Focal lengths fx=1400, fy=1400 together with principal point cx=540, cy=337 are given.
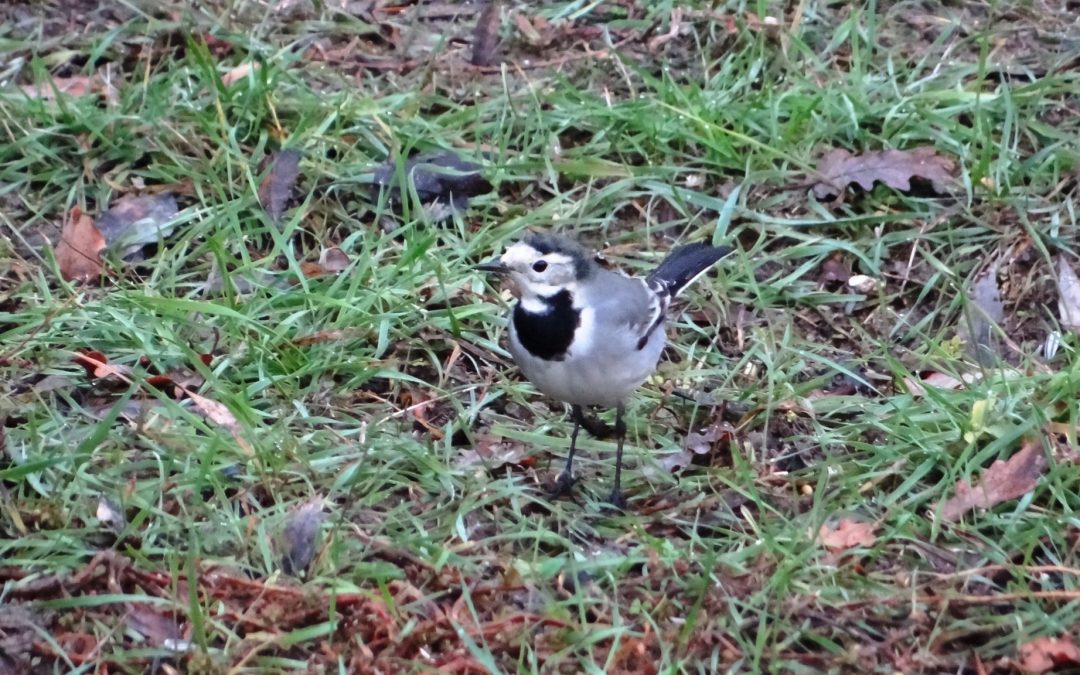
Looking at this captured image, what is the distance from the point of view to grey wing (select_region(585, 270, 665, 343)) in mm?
4422

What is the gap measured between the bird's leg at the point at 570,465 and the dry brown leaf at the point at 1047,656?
4.87ft

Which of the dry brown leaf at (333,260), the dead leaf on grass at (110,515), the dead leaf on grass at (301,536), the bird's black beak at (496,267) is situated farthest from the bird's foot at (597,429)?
the dead leaf on grass at (110,515)

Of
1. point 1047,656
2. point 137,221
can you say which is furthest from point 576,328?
point 137,221

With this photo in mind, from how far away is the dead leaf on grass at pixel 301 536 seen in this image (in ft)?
13.4

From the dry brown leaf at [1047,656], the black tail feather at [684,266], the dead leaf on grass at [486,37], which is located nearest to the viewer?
the dry brown leaf at [1047,656]

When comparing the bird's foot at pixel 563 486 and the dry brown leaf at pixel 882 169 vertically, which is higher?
the dry brown leaf at pixel 882 169

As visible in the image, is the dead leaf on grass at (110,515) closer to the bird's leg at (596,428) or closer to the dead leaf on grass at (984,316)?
the bird's leg at (596,428)

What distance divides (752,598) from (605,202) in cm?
245

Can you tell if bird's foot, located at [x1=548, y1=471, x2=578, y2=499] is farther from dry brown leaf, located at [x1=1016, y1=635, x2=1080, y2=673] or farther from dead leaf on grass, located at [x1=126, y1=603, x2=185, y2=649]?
dry brown leaf, located at [x1=1016, y1=635, x2=1080, y2=673]

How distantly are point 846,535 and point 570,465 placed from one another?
3.03 feet

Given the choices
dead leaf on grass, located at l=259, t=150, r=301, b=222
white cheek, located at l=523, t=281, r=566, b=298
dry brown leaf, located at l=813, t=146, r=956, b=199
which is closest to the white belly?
white cheek, located at l=523, t=281, r=566, b=298

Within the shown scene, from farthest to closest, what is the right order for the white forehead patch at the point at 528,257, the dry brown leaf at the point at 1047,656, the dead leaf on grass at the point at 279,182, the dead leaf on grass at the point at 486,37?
1. the dead leaf on grass at the point at 486,37
2. the dead leaf on grass at the point at 279,182
3. the white forehead patch at the point at 528,257
4. the dry brown leaf at the point at 1047,656

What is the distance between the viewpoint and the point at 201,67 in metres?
6.22

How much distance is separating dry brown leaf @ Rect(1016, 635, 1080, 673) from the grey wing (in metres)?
1.47
